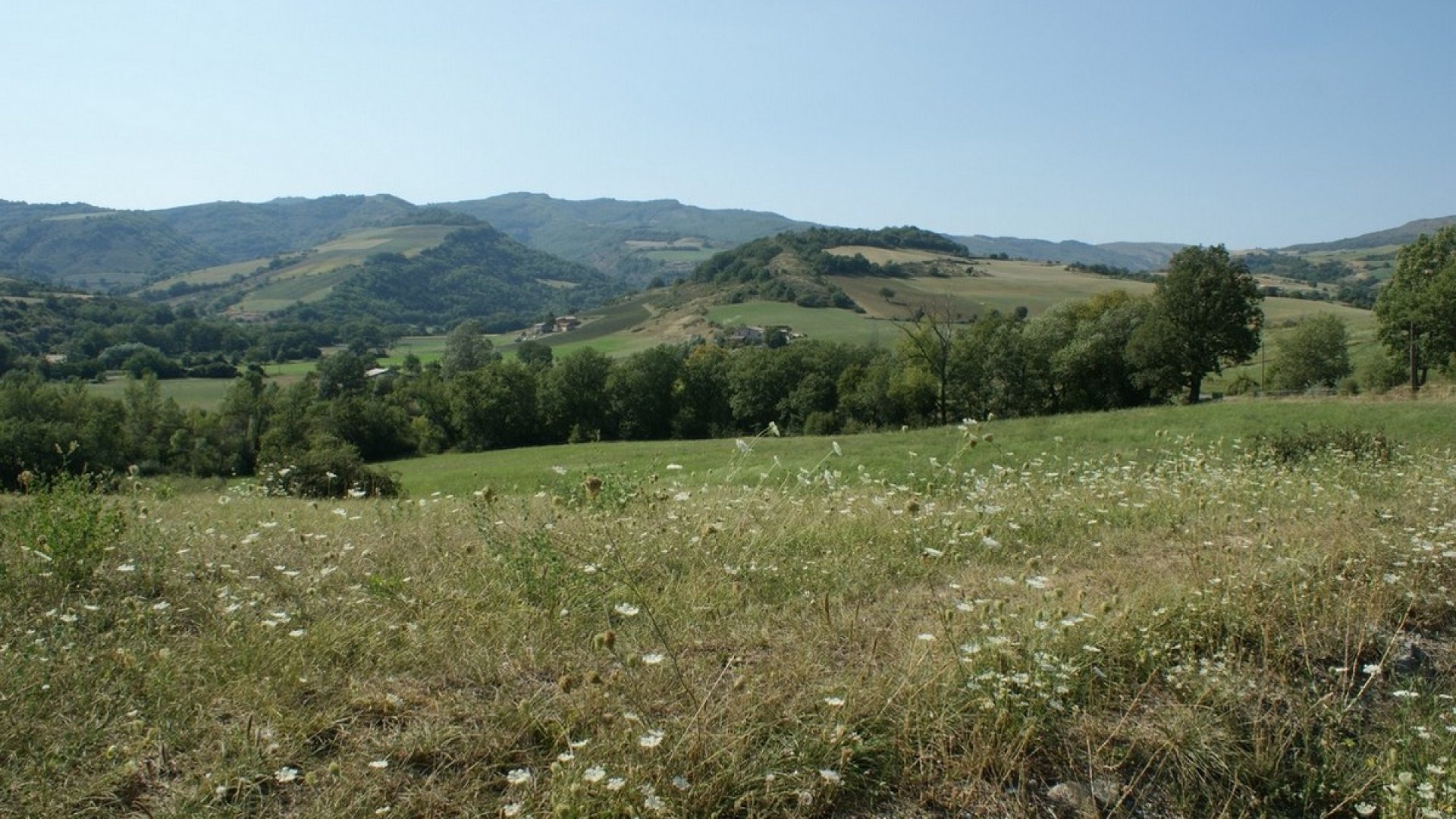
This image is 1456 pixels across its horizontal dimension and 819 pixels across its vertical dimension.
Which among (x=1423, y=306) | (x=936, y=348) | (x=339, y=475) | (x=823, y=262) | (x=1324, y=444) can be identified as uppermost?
(x=823, y=262)

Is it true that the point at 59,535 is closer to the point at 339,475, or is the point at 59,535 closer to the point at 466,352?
the point at 339,475

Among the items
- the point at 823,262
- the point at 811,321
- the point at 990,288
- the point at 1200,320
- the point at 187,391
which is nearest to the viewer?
the point at 1200,320

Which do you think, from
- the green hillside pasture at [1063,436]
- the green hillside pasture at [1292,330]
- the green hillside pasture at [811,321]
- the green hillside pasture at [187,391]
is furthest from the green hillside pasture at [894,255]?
the green hillside pasture at [1063,436]

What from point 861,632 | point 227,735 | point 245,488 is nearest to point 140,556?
point 227,735

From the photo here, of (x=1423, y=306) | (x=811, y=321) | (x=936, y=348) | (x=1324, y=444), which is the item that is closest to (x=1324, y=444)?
(x=1324, y=444)

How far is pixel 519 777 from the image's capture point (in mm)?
2771

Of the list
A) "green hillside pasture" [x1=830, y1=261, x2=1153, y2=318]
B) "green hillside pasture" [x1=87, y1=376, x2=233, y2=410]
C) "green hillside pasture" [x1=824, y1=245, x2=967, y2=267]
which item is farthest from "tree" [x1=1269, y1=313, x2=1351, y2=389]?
"green hillside pasture" [x1=87, y1=376, x2=233, y2=410]

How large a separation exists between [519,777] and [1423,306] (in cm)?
5701

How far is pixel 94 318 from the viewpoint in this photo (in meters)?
131

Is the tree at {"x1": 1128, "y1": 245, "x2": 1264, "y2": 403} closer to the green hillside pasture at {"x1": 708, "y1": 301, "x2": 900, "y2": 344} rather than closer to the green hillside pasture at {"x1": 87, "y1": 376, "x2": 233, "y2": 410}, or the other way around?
the green hillside pasture at {"x1": 708, "y1": 301, "x2": 900, "y2": 344}

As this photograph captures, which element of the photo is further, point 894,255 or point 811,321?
point 894,255

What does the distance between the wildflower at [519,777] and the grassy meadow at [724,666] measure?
0.07 ft

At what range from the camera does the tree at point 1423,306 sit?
1702 inches

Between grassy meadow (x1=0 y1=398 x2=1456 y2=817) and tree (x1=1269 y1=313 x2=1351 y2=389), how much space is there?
7075 cm
